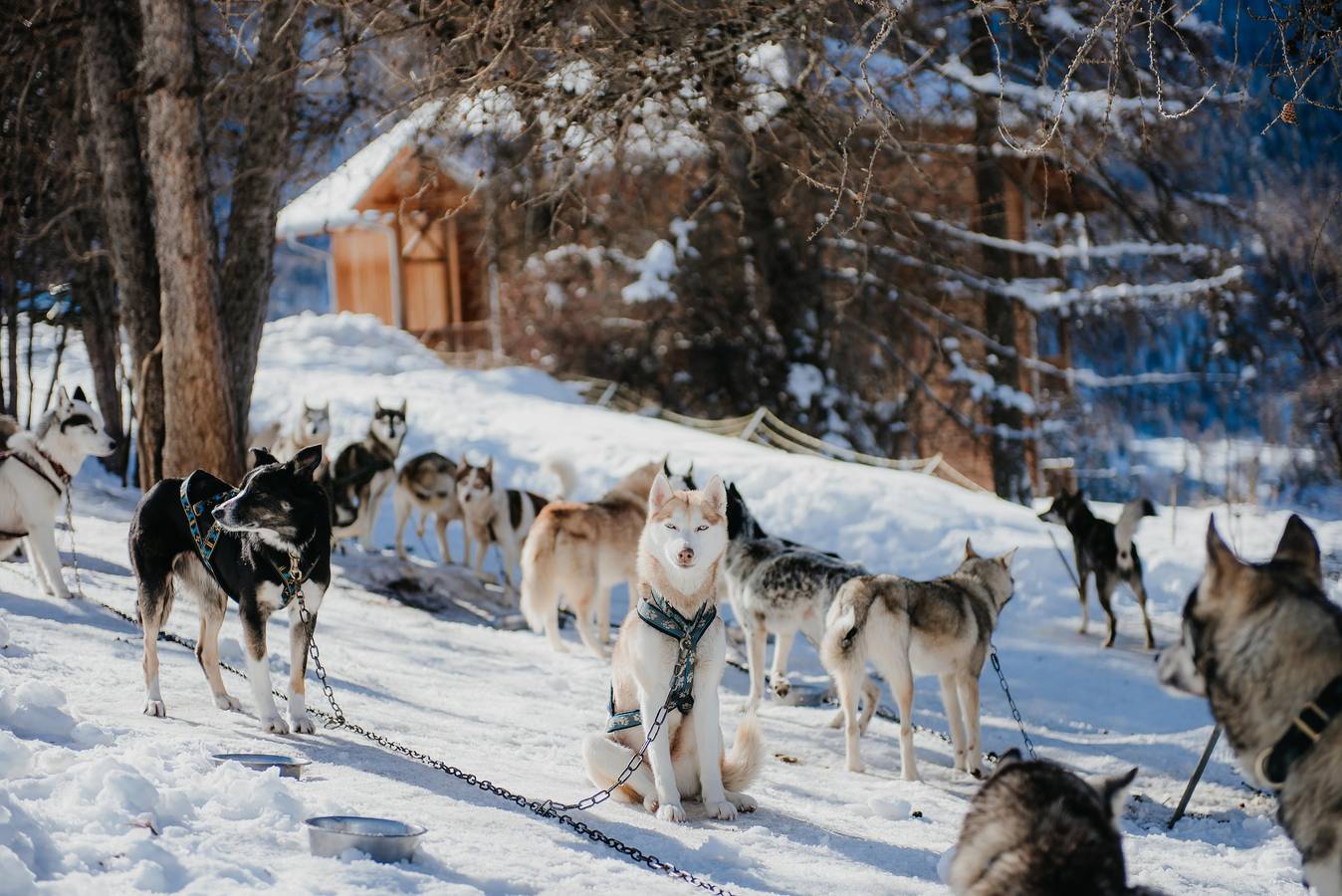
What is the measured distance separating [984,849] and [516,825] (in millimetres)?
2187

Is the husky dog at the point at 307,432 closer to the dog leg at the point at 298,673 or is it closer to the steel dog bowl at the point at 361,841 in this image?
the dog leg at the point at 298,673

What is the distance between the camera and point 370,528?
1415 centimetres

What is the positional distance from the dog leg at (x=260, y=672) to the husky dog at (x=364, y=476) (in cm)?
699

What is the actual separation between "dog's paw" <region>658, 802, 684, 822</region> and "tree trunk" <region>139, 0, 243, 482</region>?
22.0 feet

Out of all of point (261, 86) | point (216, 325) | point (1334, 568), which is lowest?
point (1334, 568)

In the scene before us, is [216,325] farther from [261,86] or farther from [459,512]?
[459,512]

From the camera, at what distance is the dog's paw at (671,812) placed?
5.53 meters

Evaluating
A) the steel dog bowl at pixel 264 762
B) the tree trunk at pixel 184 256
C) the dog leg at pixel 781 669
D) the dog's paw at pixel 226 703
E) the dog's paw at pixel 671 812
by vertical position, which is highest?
the tree trunk at pixel 184 256

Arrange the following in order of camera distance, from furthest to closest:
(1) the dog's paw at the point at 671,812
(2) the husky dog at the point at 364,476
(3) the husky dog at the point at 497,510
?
(2) the husky dog at the point at 364,476
(3) the husky dog at the point at 497,510
(1) the dog's paw at the point at 671,812

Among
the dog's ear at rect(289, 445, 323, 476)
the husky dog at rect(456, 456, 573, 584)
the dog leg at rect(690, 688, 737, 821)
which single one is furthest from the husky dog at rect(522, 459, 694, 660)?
the dog leg at rect(690, 688, 737, 821)

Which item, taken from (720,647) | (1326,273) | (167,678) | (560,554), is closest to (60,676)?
(167,678)

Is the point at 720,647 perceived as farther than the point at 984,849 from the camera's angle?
Yes

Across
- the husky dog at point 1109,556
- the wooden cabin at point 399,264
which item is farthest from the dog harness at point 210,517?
the wooden cabin at point 399,264

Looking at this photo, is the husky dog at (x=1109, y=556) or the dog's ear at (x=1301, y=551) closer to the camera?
the dog's ear at (x=1301, y=551)
